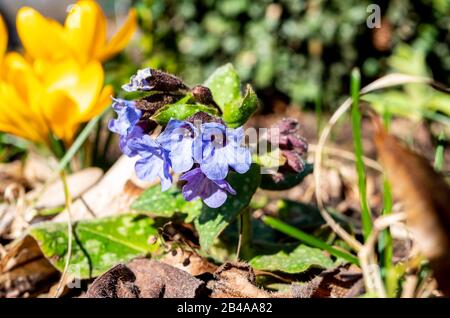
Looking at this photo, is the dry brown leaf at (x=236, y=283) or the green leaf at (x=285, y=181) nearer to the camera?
the dry brown leaf at (x=236, y=283)

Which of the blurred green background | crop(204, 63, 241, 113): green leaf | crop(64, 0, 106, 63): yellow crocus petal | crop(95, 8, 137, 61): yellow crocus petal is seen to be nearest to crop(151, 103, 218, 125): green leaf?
crop(204, 63, 241, 113): green leaf

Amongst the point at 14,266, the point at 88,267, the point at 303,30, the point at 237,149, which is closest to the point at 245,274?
the point at 237,149

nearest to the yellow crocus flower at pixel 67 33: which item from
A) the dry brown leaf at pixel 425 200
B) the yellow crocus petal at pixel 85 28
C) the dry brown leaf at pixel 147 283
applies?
the yellow crocus petal at pixel 85 28

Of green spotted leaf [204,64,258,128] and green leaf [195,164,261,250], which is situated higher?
green spotted leaf [204,64,258,128]

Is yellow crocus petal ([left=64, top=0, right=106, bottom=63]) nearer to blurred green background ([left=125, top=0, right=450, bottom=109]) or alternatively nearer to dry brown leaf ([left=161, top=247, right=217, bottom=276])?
dry brown leaf ([left=161, top=247, right=217, bottom=276])

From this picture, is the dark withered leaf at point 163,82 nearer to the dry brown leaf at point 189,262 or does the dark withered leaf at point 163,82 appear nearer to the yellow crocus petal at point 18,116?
the dry brown leaf at point 189,262

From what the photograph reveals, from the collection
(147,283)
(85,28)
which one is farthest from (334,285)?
(85,28)

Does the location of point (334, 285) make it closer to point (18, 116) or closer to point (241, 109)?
point (241, 109)
